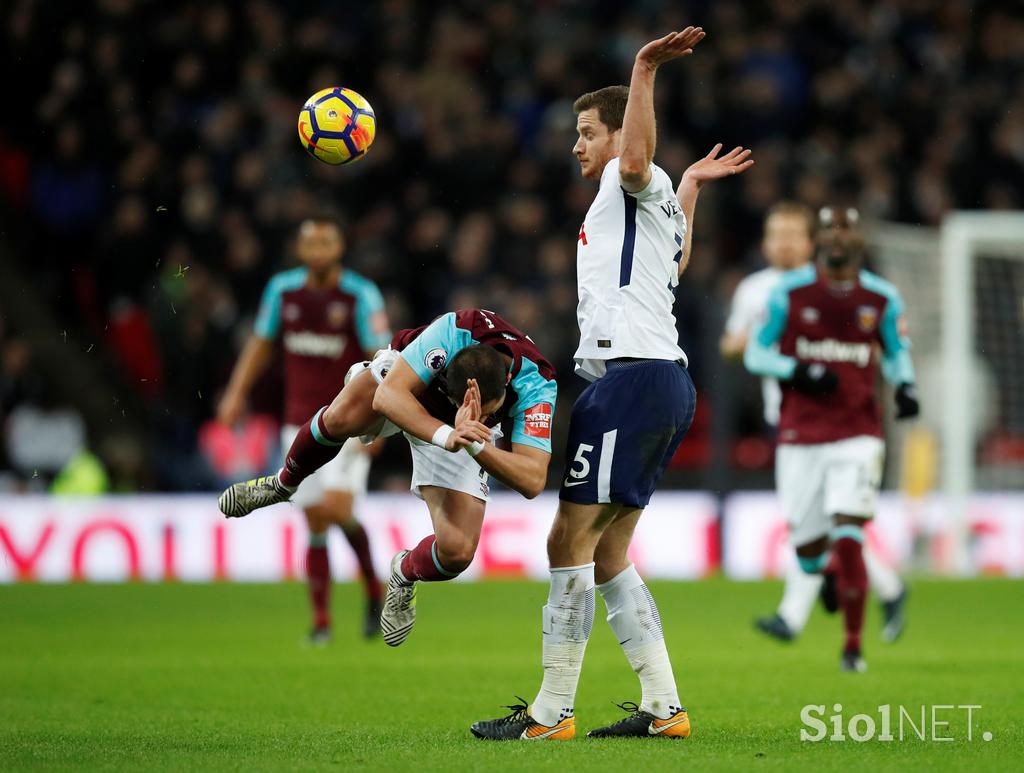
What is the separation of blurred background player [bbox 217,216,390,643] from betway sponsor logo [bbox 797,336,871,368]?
8.47 ft

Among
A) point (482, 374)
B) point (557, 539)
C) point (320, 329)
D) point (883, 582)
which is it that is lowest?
point (883, 582)

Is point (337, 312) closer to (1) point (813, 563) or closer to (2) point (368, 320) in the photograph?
(2) point (368, 320)

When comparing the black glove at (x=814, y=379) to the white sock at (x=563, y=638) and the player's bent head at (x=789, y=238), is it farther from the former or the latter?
the white sock at (x=563, y=638)

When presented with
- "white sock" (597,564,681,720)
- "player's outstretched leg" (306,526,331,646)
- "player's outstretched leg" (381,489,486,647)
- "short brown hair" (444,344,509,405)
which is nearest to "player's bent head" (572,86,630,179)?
"short brown hair" (444,344,509,405)

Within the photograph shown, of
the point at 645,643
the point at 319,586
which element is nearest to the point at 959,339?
the point at 319,586

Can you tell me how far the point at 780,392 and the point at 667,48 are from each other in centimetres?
478

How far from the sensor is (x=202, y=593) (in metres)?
13.6

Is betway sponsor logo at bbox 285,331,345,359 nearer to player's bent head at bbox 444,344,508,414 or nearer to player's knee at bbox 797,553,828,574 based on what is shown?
player's knee at bbox 797,553,828,574

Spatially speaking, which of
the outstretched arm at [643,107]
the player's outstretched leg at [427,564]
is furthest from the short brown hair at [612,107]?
the player's outstretched leg at [427,564]

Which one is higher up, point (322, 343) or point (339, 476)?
point (322, 343)

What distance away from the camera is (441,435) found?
5762 mm

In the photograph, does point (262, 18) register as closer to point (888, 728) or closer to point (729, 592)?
point (729, 592)

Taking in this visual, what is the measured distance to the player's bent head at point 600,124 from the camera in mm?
5977

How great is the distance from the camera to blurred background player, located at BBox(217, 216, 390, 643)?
10.1m
